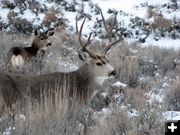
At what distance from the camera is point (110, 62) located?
39.8ft

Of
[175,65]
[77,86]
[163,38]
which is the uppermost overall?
[77,86]

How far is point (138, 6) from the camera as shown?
22.3 m

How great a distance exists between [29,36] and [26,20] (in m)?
1.71

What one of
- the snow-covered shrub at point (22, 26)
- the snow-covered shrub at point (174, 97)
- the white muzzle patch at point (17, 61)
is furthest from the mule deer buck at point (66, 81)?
the snow-covered shrub at point (22, 26)

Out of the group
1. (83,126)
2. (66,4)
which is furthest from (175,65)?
(66,4)

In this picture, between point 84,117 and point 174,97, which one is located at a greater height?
point 84,117

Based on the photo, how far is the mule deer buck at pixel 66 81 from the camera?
7.32 meters

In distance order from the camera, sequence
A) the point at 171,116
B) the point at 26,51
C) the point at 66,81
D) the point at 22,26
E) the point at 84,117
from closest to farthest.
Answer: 1. the point at 171,116
2. the point at 84,117
3. the point at 66,81
4. the point at 26,51
5. the point at 22,26

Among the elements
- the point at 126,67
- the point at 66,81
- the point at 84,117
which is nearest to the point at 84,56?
the point at 66,81

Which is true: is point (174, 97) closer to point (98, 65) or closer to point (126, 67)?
point (98, 65)

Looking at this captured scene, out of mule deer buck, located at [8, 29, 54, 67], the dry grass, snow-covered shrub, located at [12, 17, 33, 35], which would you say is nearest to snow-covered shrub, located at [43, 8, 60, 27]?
snow-covered shrub, located at [12, 17, 33, 35]

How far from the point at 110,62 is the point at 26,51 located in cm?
224

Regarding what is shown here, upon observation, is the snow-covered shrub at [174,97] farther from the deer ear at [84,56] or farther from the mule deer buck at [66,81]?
the deer ear at [84,56]

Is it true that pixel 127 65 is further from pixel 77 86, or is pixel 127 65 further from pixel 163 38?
pixel 163 38
